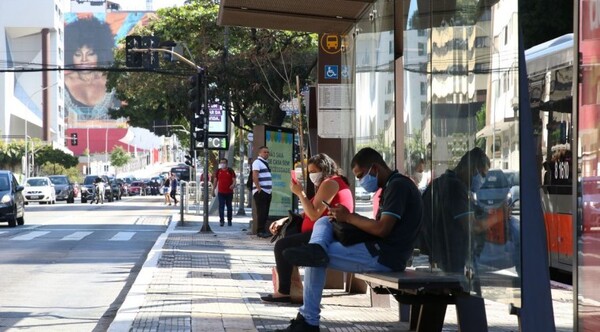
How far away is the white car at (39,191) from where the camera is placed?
66.5 metres

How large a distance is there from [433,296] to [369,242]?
1.06 metres

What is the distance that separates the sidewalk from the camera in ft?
34.2

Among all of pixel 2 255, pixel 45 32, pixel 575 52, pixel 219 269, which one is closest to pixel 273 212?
pixel 2 255

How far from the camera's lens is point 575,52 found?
581 cm

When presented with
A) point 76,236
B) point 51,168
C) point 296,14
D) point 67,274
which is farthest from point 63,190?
point 296,14

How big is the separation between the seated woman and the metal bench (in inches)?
73.9

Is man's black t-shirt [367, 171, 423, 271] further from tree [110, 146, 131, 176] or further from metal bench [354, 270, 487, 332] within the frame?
tree [110, 146, 131, 176]

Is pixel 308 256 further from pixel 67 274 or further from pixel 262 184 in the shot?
pixel 262 184

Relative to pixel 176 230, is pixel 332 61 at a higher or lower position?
higher

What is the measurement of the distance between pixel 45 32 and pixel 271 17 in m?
158

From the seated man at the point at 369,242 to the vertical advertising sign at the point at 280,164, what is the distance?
54.3 ft

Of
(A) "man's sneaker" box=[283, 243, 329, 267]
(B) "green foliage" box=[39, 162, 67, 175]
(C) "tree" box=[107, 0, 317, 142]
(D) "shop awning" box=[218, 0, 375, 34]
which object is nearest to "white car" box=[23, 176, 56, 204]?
(C) "tree" box=[107, 0, 317, 142]

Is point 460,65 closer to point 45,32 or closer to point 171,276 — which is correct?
point 171,276

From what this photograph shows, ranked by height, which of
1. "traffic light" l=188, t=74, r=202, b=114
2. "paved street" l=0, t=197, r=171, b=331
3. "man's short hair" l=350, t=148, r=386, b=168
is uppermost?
"traffic light" l=188, t=74, r=202, b=114
